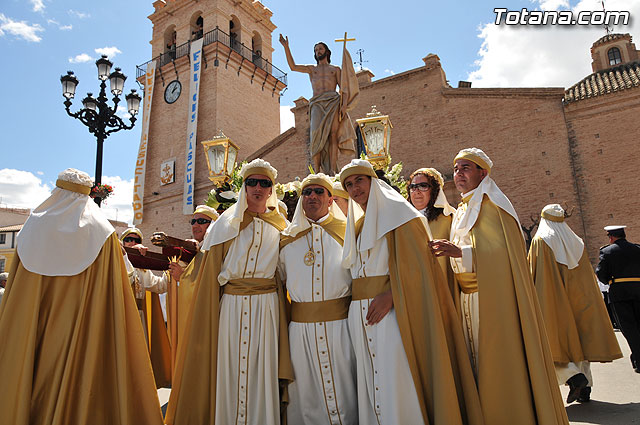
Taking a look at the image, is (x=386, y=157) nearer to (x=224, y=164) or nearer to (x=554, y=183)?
(x=224, y=164)

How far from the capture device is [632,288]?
5.58 m

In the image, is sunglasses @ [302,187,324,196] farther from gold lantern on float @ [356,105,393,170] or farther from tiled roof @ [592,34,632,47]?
tiled roof @ [592,34,632,47]

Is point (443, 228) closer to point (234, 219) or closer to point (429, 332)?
point (429, 332)

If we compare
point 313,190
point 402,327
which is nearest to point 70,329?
point 313,190

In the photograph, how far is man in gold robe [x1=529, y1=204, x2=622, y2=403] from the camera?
4.49 meters

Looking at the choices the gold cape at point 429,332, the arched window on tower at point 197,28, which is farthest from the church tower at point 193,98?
the gold cape at point 429,332

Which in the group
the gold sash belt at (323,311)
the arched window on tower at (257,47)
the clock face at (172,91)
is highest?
the arched window on tower at (257,47)

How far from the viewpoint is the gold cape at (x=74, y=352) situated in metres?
2.81

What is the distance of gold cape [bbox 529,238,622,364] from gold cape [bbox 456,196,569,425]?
189 centimetres

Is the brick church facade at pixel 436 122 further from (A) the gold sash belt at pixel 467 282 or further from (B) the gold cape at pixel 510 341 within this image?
(B) the gold cape at pixel 510 341

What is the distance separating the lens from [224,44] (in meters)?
22.3

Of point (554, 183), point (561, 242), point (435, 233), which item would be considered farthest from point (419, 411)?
point (554, 183)

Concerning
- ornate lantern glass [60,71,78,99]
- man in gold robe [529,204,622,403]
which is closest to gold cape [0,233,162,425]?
man in gold robe [529,204,622,403]

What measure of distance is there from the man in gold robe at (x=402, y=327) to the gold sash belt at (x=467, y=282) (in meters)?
0.40
